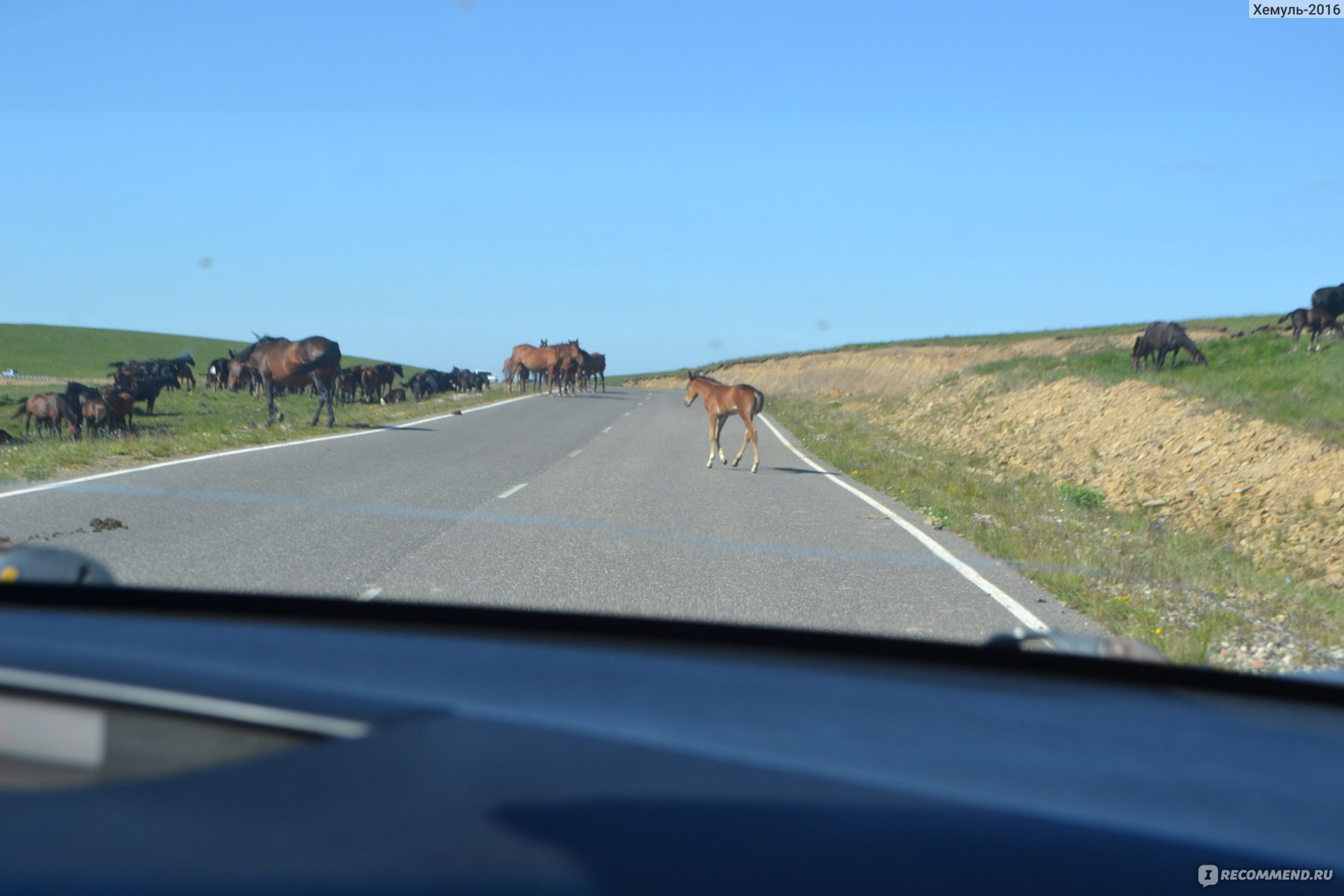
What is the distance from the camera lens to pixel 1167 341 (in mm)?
38469

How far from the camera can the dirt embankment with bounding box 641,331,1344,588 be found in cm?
1605

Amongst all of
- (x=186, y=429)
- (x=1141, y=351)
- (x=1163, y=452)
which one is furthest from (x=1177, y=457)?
(x=186, y=429)

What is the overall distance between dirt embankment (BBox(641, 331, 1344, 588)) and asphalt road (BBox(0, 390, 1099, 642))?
16.3ft

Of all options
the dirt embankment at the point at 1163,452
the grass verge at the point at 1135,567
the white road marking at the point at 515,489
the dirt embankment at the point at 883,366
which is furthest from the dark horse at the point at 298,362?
the dirt embankment at the point at 883,366

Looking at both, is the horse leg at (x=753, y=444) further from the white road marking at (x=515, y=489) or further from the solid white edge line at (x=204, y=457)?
the solid white edge line at (x=204, y=457)

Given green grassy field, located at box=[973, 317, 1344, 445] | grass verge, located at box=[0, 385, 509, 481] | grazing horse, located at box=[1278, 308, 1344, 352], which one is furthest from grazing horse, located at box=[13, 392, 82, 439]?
grazing horse, located at box=[1278, 308, 1344, 352]

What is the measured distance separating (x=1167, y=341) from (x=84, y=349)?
9960 cm

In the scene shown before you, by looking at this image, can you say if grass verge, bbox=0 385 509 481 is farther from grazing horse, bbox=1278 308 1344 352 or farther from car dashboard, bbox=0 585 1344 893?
grazing horse, bbox=1278 308 1344 352

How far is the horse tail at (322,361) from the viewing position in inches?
1150

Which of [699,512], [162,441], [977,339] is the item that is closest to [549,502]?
[699,512]

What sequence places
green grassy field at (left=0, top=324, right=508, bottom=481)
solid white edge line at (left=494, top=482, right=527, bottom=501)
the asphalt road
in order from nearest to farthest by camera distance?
the asphalt road < solid white edge line at (left=494, top=482, right=527, bottom=501) < green grassy field at (left=0, top=324, right=508, bottom=481)

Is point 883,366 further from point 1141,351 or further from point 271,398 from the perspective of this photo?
point 271,398

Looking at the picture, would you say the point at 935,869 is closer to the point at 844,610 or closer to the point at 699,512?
the point at 844,610

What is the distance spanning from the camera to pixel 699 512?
14.1 m
